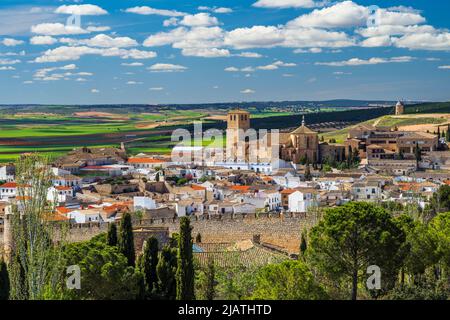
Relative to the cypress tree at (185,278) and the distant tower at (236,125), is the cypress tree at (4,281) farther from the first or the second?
the distant tower at (236,125)

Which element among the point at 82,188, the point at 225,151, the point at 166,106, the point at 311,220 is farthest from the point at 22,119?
the point at 311,220

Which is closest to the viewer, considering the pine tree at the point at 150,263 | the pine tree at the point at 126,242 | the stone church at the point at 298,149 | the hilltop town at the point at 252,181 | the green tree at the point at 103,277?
the green tree at the point at 103,277

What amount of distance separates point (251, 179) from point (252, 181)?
64cm

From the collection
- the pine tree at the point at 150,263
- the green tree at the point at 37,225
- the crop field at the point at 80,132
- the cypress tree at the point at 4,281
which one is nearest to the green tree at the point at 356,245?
the pine tree at the point at 150,263

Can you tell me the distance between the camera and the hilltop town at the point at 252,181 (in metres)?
30.1

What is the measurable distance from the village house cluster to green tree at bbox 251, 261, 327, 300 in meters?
11.1

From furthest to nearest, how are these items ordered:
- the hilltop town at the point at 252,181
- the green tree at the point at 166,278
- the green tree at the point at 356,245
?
1. the hilltop town at the point at 252,181
2. the green tree at the point at 166,278
3. the green tree at the point at 356,245

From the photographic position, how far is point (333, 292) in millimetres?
12859

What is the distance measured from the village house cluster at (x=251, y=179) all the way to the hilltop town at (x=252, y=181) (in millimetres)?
66

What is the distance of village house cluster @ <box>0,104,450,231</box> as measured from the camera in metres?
33.2

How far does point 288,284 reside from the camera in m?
11.4

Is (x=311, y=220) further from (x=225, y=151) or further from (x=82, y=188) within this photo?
(x=225, y=151)

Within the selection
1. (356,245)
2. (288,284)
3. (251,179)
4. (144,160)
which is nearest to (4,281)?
(288,284)
